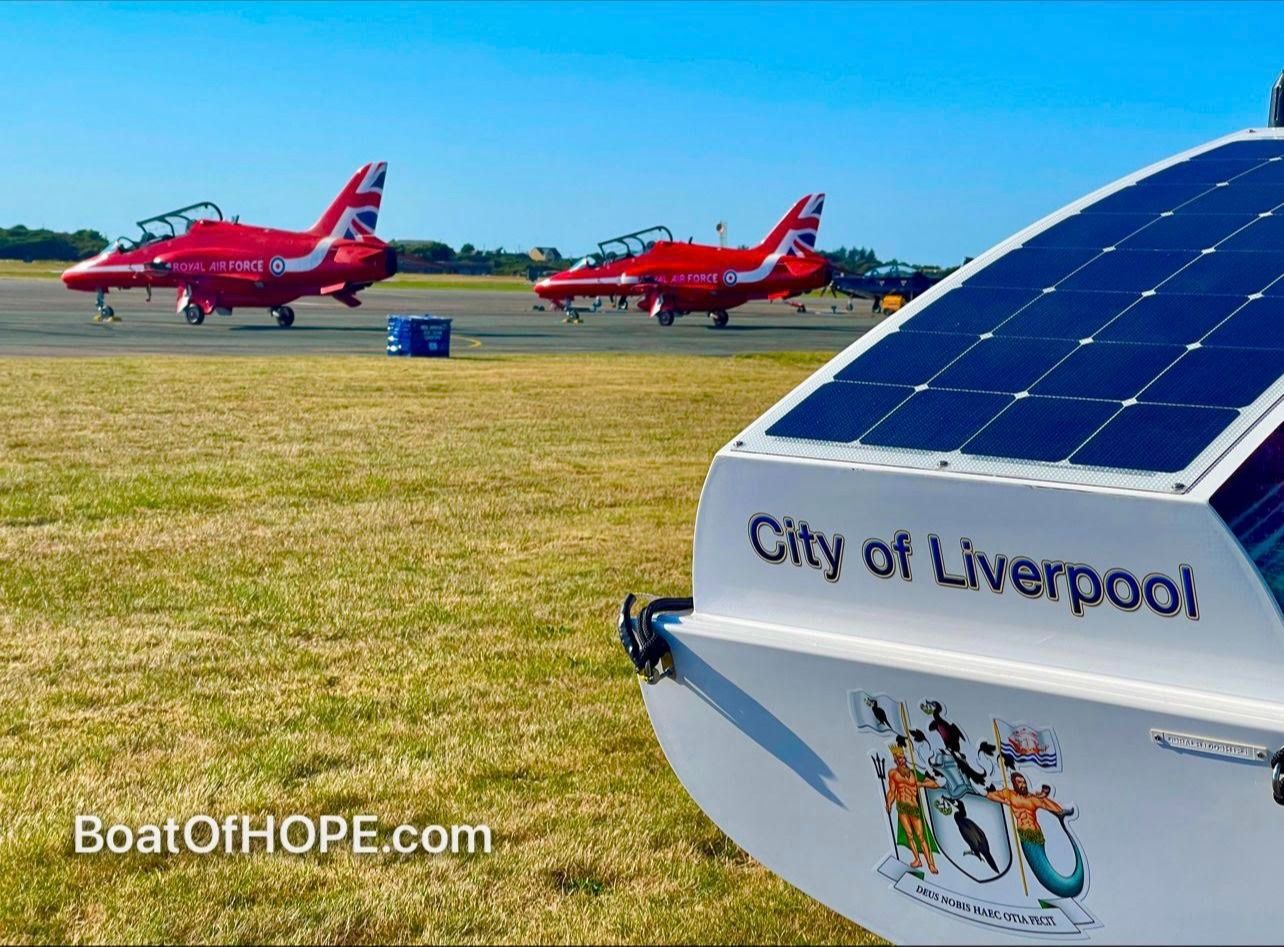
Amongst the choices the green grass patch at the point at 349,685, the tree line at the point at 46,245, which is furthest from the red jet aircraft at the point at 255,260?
the tree line at the point at 46,245

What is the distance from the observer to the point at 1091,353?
442 cm

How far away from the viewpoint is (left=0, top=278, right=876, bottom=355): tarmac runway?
30375 millimetres

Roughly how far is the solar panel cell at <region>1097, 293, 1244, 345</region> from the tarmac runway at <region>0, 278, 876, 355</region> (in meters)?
24.7

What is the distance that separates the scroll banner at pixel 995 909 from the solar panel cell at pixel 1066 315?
1.70m

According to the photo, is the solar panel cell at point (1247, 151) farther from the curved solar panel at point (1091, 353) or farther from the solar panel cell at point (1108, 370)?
the solar panel cell at point (1108, 370)

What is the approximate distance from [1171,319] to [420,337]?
24.5 meters

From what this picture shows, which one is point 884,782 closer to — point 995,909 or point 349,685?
point 995,909

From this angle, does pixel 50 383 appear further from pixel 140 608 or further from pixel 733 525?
pixel 733 525

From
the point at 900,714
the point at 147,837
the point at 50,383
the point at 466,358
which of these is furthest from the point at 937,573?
the point at 466,358

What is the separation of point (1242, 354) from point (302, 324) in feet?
132

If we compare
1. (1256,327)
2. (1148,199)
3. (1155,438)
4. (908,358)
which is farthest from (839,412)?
(1148,199)

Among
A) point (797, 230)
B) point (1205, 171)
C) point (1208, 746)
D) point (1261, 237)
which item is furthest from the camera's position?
point (797, 230)

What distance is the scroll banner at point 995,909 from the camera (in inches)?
149

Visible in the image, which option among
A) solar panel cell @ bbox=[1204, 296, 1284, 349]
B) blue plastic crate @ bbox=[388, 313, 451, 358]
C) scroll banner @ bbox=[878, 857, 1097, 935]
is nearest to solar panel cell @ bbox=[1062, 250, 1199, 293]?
solar panel cell @ bbox=[1204, 296, 1284, 349]
